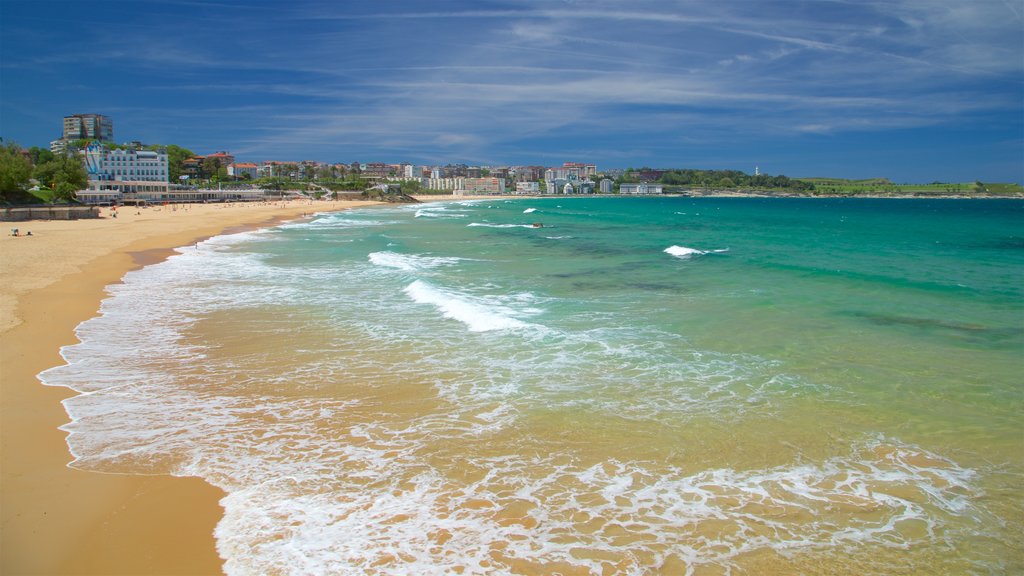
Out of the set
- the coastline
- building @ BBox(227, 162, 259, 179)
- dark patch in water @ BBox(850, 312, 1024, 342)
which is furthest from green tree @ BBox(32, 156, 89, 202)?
building @ BBox(227, 162, 259, 179)

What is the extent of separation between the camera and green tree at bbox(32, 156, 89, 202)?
5361 cm

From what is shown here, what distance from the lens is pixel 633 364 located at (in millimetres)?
9539

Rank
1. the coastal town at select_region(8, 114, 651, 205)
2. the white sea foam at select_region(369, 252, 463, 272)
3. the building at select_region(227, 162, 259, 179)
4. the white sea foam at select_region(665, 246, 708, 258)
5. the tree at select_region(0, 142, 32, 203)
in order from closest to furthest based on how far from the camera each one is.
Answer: the white sea foam at select_region(369, 252, 463, 272) < the white sea foam at select_region(665, 246, 708, 258) < the tree at select_region(0, 142, 32, 203) < the coastal town at select_region(8, 114, 651, 205) < the building at select_region(227, 162, 259, 179)

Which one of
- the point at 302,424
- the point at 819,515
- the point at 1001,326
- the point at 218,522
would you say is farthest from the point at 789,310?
Answer: the point at 218,522

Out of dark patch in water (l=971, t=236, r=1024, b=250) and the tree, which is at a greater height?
the tree

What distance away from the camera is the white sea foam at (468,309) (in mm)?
12227

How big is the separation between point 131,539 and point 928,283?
68.7ft

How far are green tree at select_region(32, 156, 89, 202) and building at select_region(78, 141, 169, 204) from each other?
59.1 ft

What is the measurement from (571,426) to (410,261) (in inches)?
687

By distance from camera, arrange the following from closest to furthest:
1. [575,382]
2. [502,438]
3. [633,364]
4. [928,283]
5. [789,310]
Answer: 1. [502,438]
2. [575,382]
3. [633,364]
4. [789,310]
5. [928,283]

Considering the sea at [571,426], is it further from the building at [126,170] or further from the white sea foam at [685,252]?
the building at [126,170]

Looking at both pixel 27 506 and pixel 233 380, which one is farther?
pixel 233 380

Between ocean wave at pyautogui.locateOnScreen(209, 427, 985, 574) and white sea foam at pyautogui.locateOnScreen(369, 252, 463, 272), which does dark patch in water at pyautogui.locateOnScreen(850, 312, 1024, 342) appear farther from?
white sea foam at pyautogui.locateOnScreen(369, 252, 463, 272)

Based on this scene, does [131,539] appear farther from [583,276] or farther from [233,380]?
[583,276]
